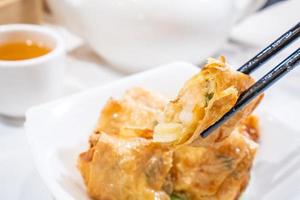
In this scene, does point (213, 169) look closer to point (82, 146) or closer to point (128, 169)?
point (128, 169)

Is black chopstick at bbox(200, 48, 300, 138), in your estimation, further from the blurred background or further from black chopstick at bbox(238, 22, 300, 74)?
the blurred background

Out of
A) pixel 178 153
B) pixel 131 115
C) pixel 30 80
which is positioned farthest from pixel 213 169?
pixel 30 80

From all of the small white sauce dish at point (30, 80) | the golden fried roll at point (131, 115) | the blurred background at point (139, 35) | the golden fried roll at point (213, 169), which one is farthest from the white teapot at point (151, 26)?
the golden fried roll at point (213, 169)

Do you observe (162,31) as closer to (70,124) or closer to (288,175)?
(70,124)

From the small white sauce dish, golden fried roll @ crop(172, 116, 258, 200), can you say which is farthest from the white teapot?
golden fried roll @ crop(172, 116, 258, 200)

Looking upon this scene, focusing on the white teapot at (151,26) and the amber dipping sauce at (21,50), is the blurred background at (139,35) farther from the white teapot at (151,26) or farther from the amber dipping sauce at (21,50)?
the amber dipping sauce at (21,50)

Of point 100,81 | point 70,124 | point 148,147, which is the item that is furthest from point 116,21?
point 148,147
